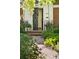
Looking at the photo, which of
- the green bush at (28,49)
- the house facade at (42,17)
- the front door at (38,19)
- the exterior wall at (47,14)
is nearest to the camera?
the green bush at (28,49)

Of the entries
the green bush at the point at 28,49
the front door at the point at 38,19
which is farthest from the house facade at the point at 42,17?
the green bush at the point at 28,49

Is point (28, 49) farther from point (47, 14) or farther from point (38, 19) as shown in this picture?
point (38, 19)

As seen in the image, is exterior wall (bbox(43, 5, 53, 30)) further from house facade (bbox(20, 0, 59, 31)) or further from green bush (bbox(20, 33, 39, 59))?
green bush (bbox(20, 33, 39, 59))

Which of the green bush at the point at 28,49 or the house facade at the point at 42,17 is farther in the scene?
the house facade at the point at 42,17

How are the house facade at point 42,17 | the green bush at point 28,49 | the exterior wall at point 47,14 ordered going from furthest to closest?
1. the exterior wall at point 47,14
2. the house facade at point 42,17
3. the green bush at point 28,49

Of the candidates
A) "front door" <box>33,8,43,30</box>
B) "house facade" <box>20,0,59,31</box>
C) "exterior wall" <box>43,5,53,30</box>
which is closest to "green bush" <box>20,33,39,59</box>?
"house facade" <box>20,0,59,31</box>

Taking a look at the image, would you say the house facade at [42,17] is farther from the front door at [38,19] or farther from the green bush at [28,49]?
the green bush at [28,49]

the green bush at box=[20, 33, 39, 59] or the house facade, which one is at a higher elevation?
the house facade
